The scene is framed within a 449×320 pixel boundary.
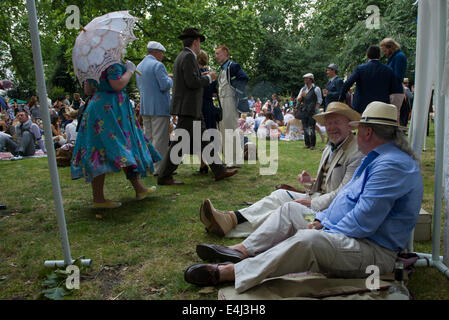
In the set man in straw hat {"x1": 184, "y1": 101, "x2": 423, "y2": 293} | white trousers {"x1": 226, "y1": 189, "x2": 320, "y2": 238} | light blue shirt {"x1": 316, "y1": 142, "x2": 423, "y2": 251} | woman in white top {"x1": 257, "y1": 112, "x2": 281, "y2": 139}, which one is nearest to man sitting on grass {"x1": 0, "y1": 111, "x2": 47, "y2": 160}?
woman in white top {"x1": 257, "y1": 112, "x2": 281, "y2": 139}

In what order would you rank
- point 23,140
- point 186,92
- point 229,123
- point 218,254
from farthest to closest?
point 23,140
point 229,123
point 186,92
point 218,254

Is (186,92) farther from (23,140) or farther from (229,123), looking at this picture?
(23,140)

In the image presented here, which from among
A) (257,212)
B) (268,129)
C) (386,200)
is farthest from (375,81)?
(268,129)

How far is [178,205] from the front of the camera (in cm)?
464

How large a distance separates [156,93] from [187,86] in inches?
29.7

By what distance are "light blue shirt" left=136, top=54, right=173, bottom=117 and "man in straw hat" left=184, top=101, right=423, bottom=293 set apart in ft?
13.8

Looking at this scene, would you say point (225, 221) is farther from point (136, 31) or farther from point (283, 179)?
point (136, 31)

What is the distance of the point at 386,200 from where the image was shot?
218cm

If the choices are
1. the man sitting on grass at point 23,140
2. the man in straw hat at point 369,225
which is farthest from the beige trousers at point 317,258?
the man sitting on grass at point 23,140

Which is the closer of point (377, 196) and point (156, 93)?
point (377, 196)

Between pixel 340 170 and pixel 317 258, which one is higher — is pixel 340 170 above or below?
above

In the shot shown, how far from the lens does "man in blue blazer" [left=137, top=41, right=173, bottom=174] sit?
5.99 meters

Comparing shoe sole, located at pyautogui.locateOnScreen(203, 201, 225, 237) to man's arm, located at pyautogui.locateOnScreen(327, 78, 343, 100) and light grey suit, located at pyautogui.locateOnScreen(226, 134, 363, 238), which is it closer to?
light grey suit, located at pyautogui.locateOnScreen(226, 134, 363, 238)

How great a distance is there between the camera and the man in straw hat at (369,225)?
7.25ft
